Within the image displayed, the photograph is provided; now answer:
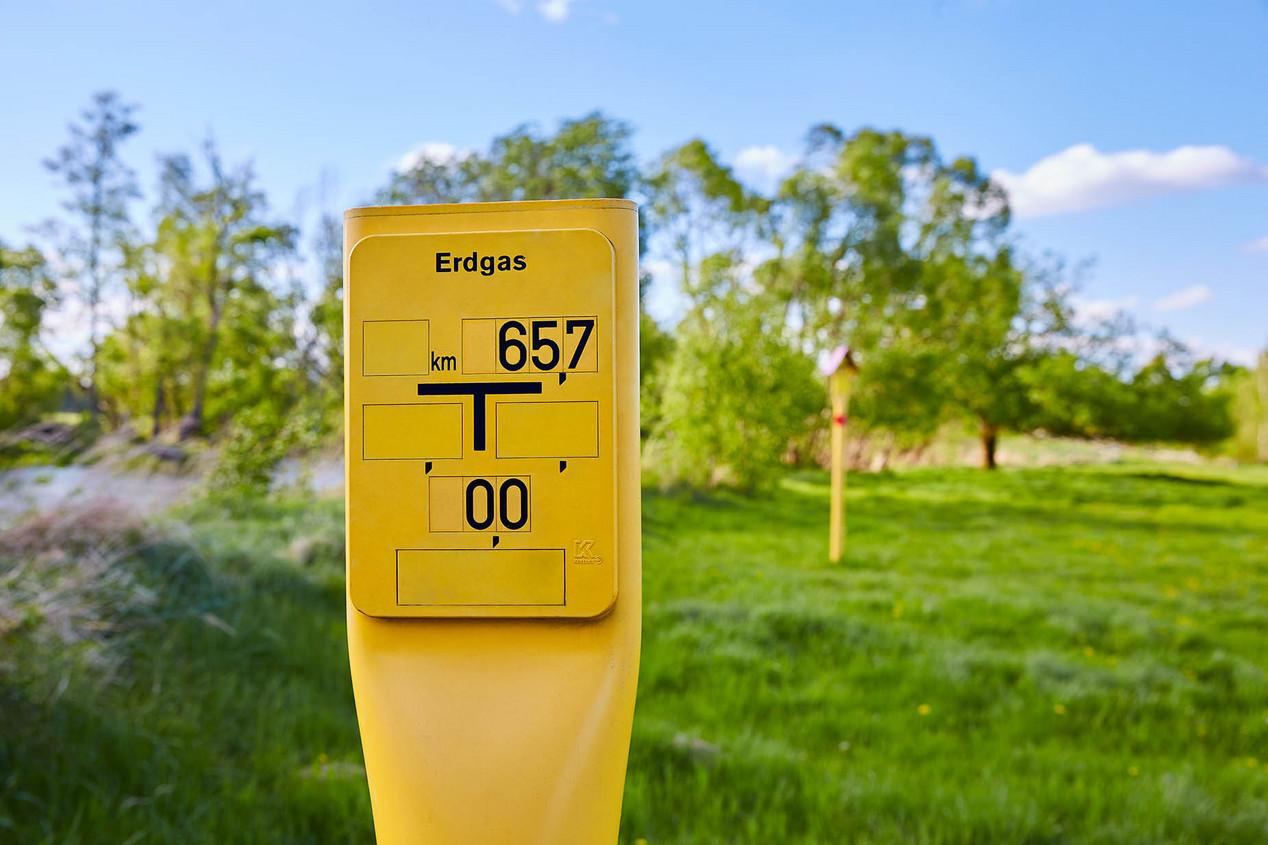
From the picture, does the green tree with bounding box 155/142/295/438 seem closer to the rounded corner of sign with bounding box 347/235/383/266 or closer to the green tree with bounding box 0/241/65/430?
the green tree with bounding box 0/241/65/430

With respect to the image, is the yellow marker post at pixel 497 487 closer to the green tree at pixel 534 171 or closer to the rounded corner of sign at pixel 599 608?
the rounded corner of sign at pixel 599 608

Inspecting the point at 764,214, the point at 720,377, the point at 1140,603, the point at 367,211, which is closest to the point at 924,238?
the point at 764,214

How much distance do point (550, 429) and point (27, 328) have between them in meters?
10.2

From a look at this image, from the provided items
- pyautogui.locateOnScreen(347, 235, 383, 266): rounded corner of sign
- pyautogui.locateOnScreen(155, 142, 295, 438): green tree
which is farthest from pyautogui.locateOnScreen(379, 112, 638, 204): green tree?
pyautogui.locateOnScreen(347, 235, 383, 266): rounded corner of sign

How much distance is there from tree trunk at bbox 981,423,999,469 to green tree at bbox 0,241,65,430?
16800 millimetres

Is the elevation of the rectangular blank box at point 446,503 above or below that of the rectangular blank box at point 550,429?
below

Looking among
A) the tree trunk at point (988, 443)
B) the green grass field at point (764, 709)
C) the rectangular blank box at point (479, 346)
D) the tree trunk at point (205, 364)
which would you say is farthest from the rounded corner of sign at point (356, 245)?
the tree trunk at point (988, 443)

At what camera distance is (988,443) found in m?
19.4

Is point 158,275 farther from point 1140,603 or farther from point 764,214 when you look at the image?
point 1140,603

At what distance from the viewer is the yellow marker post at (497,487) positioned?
787mm

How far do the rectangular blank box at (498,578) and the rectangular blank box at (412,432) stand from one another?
0.09 metres

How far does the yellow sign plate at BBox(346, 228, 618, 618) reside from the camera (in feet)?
2.58

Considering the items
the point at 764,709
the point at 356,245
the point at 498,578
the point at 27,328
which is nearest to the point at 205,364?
the point at 27,328

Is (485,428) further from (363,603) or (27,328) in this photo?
(27,328)
